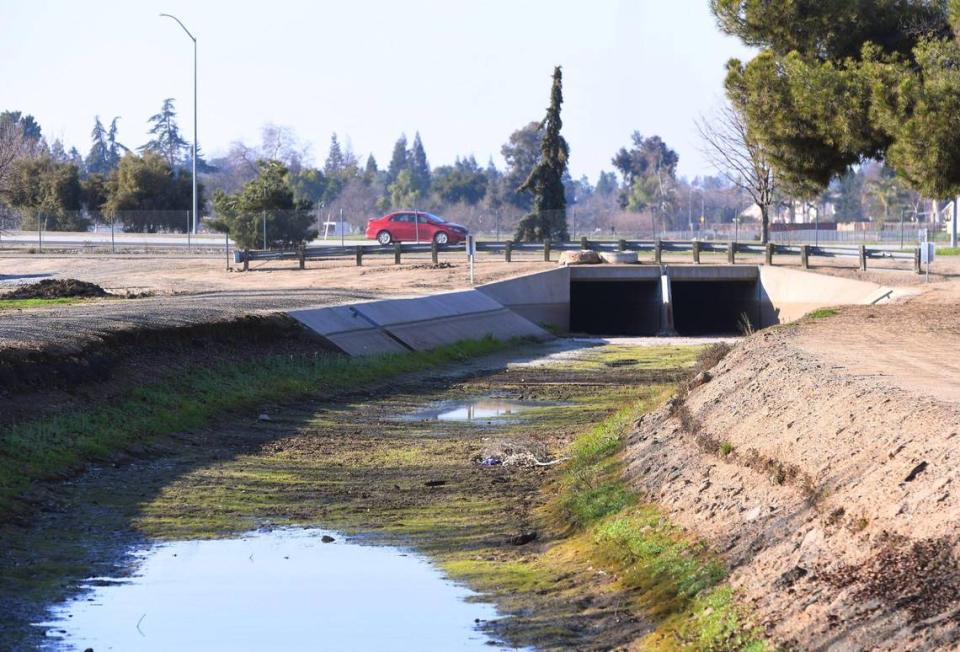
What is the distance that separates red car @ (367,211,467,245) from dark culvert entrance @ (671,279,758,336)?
535 inches

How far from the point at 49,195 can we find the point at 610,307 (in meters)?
41.3

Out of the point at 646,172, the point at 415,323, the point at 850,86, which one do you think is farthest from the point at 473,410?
the point at 646,172

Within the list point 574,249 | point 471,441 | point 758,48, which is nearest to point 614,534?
point 471,441

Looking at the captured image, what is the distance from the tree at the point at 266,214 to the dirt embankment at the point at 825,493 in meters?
45.0

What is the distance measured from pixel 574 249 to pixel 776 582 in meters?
46.9

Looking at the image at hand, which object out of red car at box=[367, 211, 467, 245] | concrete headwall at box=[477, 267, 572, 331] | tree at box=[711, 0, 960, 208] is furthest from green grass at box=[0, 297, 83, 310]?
red car at box=[367, 211, 467, 245]

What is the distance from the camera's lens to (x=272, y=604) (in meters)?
11.9

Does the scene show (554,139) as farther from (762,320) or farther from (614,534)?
(614,534)

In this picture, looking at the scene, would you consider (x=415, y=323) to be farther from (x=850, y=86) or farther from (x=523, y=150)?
(x=523, y=150)

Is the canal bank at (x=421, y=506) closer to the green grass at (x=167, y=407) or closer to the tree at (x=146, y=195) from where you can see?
the green grass at (x=167, y=407)

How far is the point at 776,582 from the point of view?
10.0 m

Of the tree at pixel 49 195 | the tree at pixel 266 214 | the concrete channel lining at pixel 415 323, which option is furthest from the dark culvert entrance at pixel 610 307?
the tree at pixel 49 195

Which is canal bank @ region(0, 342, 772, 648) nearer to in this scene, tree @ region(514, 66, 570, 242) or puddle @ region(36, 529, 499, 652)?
puddle @ region(36, 529, 499, 652)

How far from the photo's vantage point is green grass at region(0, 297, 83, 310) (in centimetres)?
3334
